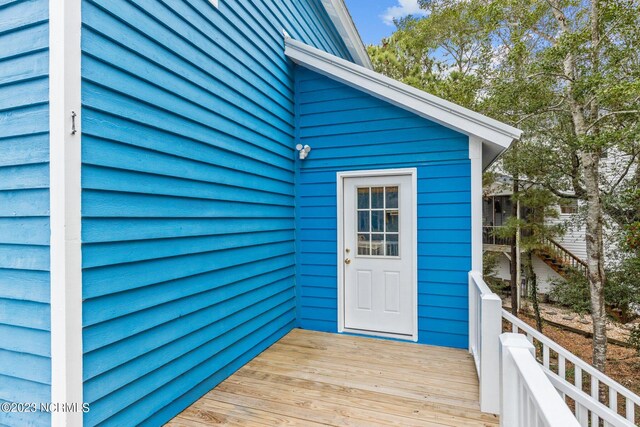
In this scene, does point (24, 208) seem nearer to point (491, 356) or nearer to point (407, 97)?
point (491, 356)

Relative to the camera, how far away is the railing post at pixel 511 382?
5.06 feet

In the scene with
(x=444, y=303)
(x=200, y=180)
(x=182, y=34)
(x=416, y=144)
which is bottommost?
(x=444, y=303)

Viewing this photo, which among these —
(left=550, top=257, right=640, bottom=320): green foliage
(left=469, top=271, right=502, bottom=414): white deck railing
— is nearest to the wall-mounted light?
(left=469, top=271, right=502, bottom=414): white deck railing

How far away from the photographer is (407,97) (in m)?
3.55

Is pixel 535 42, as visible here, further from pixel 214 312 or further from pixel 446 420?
pixel 214 312

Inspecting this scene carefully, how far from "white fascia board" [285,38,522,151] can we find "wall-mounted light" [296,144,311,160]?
2.99 feet

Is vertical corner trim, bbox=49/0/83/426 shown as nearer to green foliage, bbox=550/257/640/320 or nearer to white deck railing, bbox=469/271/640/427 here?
white deck railing, bbox=469/271/640/427

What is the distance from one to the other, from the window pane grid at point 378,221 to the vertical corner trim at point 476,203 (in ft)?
2.69

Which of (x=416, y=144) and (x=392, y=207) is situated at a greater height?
(x=416, y=144)

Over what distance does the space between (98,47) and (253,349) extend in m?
2.84

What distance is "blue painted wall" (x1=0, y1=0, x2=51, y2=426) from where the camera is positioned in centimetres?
165

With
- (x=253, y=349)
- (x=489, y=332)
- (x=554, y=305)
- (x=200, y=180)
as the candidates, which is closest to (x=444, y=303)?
(x=489, y=332)

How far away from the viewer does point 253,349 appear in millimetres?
3316

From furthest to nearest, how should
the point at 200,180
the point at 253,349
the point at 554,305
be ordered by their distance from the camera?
1. the point at 554,305
2. the point at 253,349
3. the point at 200,180
